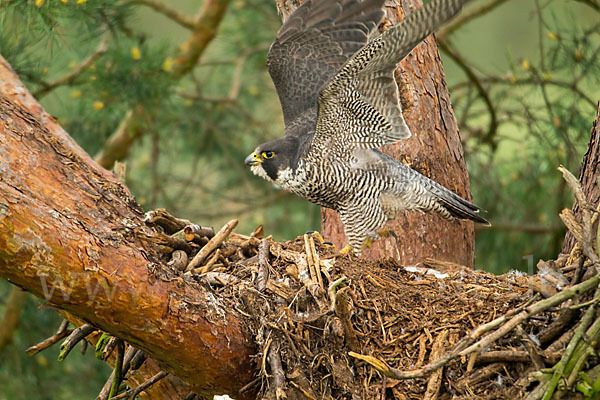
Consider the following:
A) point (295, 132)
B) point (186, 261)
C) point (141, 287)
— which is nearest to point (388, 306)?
point (186, 261)

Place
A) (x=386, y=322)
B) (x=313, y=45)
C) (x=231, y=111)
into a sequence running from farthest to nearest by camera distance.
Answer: (x=231, y=111) < (x=313, y=45) < (x=386, y=322)

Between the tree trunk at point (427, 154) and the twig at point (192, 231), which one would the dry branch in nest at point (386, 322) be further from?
the tree trunk at point (427, 154)

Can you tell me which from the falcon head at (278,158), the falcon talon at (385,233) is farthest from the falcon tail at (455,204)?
the falcon head at (278,158)

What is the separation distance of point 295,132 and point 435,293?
141cm

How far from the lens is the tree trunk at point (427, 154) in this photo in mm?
3162

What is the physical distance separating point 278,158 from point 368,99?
58 cm

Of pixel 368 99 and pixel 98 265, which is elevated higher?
pixel 368 99

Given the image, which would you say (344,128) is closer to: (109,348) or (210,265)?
(210,265)

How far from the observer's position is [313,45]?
138 inches

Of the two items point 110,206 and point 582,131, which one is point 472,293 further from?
point 582,131

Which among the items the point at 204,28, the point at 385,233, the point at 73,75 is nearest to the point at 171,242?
the point at 385,233

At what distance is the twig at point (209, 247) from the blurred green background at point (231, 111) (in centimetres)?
158

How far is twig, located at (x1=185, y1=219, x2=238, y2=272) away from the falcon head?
956 millimetres

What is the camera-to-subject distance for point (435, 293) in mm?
2320
